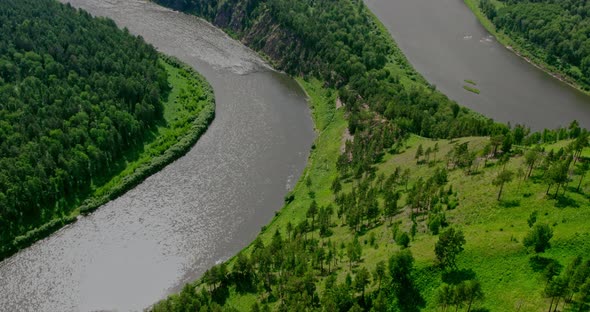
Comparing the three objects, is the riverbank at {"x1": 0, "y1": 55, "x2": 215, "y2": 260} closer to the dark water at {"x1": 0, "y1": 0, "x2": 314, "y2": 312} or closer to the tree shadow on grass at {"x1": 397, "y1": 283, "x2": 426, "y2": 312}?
the dark water at {"x1": 0, "y1": 0, "x2": 314, "y2": 312}

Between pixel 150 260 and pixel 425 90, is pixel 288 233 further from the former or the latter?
pixel 425 90

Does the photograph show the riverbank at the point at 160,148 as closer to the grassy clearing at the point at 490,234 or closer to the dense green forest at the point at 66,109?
the dense green forest at the point at 66,109

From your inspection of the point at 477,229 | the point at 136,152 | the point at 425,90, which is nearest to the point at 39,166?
the point at 136,152

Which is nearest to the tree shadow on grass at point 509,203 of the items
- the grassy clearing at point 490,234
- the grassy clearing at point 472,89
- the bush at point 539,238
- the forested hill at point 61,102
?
the grassy clearing at point 490,234

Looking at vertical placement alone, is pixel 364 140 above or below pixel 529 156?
below

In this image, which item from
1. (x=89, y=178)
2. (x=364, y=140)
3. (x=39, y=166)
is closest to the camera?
(x=39, y=166)

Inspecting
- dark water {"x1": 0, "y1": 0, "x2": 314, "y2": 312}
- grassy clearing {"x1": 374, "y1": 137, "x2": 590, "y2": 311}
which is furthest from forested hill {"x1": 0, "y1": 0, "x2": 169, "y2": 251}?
grassy clearing {"x1": 374, "y1": 137, "x2": 590, "y2": 311}
